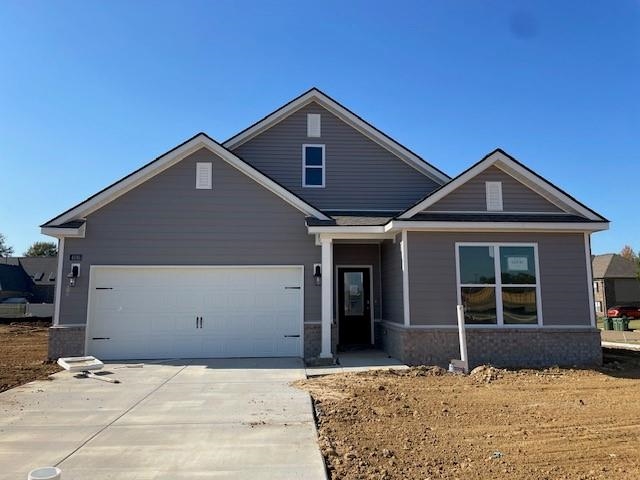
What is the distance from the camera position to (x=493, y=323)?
1109 cm

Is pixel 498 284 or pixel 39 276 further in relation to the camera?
pixel 39 276

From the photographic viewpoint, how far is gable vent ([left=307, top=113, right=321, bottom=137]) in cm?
1502

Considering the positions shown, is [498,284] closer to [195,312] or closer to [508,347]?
[508,347]

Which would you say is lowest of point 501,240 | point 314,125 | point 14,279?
point 501,240

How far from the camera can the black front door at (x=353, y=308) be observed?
1449 cm

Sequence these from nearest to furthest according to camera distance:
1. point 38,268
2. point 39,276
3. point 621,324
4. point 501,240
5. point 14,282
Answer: point 501,240 < point 621,324 < point 14,282 < point 39,276 < point 38,268

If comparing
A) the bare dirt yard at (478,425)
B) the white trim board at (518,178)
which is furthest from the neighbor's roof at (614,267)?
the bare dirt yard at (478,425)

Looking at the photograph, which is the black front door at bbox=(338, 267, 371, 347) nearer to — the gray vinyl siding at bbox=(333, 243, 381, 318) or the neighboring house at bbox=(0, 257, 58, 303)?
the gray vinyl siding at bbox=(333, 243, 381, 318)

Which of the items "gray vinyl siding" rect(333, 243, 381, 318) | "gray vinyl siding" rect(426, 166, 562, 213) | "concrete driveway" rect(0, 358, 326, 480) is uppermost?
"gray vinyl siding" rect(426, 166, 562, 213)

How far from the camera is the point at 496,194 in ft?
38.3

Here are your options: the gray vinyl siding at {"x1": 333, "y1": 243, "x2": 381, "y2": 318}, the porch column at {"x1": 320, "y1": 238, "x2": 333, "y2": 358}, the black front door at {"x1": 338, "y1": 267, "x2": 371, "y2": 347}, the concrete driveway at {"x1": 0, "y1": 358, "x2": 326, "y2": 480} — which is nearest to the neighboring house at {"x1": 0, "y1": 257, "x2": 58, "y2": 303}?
the black front door at {"x1": 338, "y1": 267, "x2": 371, "y2": 347}

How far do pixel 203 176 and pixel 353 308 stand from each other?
5874 millimetres

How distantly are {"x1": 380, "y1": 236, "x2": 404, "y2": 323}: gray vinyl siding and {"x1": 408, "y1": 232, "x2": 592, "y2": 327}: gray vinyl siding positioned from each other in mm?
619

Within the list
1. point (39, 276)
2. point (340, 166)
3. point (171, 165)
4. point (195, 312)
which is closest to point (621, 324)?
point (340, 166)
